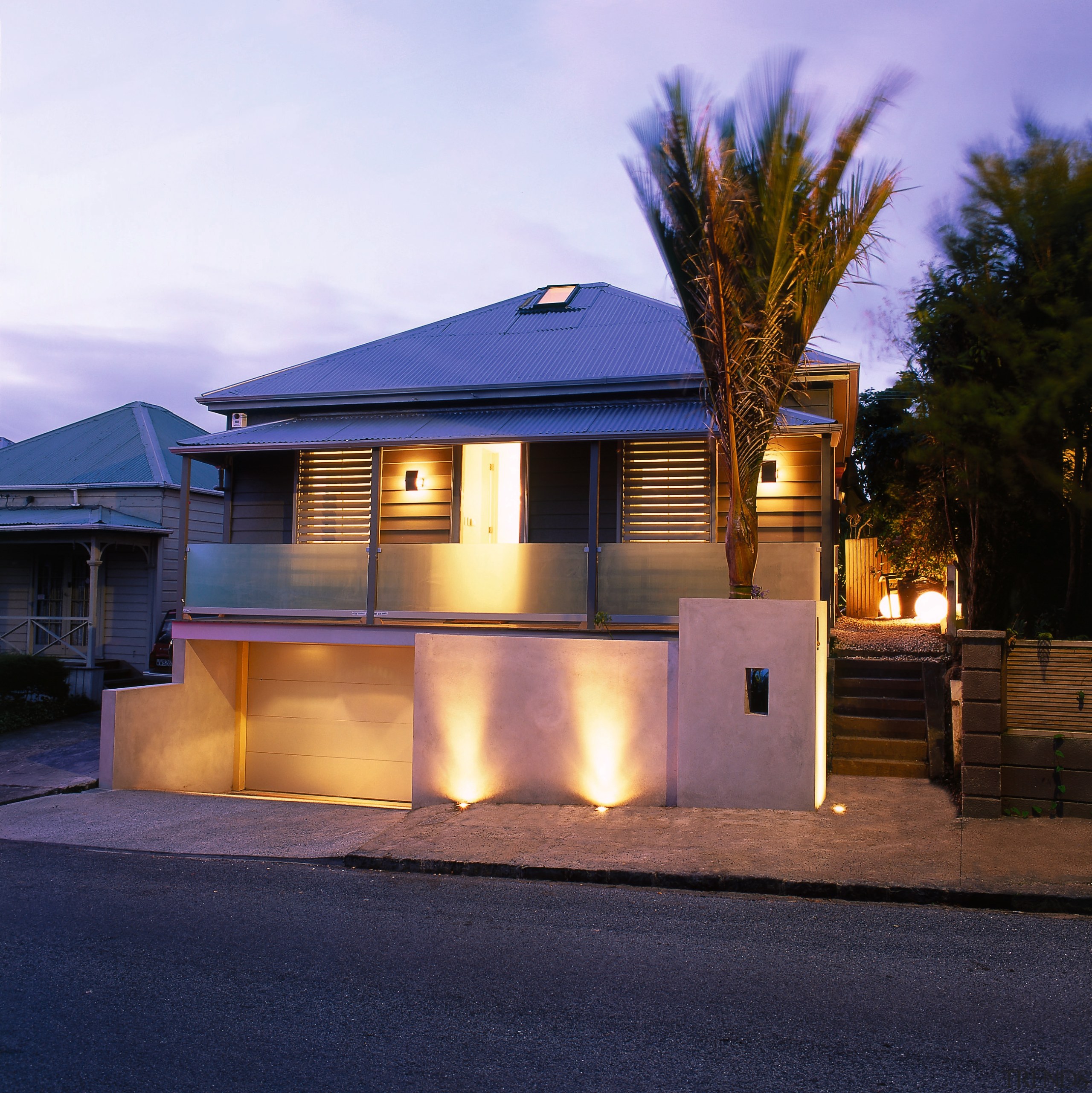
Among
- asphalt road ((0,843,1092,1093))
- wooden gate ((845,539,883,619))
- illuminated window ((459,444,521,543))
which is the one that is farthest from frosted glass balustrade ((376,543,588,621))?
wooden gate ((845,539,883,619))

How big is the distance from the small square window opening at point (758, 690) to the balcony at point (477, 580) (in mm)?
1233

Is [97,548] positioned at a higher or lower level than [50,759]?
higher

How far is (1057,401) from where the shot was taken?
8969mm

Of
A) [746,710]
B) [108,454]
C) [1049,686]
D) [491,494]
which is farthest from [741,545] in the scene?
Result: [108,454]

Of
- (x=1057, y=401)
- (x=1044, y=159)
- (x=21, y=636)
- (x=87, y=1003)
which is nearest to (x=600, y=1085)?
(x=87, y=1003)

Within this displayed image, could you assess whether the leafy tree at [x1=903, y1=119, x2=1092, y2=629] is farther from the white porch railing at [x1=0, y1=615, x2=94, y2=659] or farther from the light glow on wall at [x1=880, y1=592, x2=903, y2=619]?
the white porch railing at [x1=0, y1=615, x2=94, y2=659]

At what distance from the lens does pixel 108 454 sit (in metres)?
22.1

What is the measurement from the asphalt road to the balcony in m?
4.44

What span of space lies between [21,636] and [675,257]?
17.4 m

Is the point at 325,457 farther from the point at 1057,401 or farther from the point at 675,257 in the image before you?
the point at 1057,401

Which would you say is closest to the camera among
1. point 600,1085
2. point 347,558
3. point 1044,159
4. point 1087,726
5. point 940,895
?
point 600,1085

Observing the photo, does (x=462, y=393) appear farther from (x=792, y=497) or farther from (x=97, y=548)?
(x=97, y=548)

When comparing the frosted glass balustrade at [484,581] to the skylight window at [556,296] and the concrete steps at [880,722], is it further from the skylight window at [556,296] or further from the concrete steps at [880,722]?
the skylight window at [556,296]

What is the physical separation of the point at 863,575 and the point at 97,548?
52.1 feet
